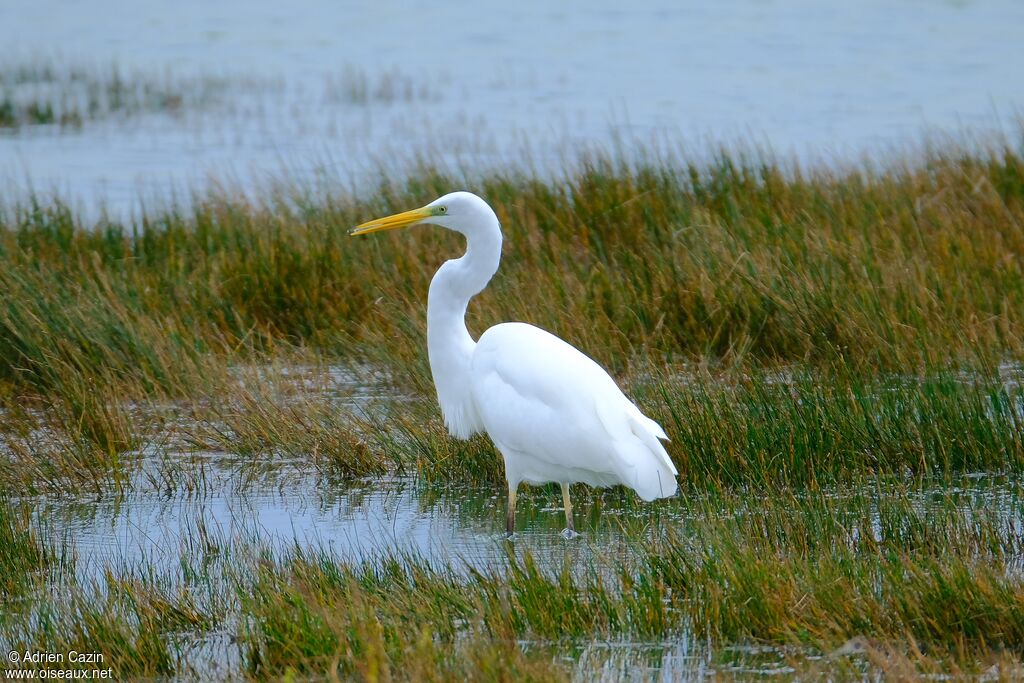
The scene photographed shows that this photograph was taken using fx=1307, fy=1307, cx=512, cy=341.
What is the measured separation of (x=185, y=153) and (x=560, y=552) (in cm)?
1264

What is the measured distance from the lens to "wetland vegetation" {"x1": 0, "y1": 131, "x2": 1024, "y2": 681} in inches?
139

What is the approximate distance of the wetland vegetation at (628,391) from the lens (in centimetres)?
354

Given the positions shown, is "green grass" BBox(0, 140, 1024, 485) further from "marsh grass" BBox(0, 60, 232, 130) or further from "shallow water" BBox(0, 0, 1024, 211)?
"marsh grass" BBox(0, 60, 232, 130)

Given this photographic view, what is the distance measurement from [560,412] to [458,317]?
2.31 ft

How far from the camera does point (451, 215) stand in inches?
193

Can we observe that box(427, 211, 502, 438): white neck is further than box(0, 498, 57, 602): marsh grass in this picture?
Yes

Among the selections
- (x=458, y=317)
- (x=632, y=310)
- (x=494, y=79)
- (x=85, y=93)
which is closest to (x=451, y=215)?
(x=458, y=317)

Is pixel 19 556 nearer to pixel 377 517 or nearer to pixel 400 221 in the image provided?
pixel 377 517

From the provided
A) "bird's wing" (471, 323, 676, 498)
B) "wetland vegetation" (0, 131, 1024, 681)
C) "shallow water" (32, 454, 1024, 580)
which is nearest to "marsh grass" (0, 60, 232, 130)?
"wetland vegetation" (0, 131, 1024, 681)

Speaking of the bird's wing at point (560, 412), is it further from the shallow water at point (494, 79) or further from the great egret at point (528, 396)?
the shallow water at point (494, 79)

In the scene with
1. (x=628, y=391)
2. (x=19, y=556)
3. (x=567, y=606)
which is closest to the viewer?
(x=567, y=606)

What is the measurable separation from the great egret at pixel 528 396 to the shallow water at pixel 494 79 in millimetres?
5501

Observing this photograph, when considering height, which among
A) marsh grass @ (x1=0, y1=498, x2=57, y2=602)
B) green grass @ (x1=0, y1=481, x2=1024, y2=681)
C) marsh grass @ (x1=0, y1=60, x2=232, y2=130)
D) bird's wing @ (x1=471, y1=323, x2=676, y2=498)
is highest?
bird's wing @ (x1=471, y1=323, x2=676, y2=498)

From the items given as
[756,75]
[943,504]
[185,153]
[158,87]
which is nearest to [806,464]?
[943,504]
